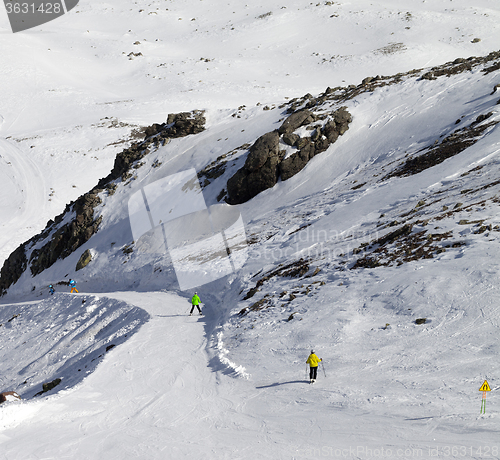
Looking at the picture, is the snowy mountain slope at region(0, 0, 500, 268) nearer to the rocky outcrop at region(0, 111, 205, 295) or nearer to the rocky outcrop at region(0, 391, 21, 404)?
the rocky outcrop at region(0, 111, 205, 295)

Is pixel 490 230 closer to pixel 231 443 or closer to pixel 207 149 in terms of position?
pixel 231 443

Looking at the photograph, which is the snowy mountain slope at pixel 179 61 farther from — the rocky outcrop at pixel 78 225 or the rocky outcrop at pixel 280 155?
the rocky outcrop at pixel 280 155

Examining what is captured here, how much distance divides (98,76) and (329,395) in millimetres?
74754

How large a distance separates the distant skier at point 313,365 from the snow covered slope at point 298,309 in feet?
0.89

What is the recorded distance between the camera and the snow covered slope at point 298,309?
308 inches

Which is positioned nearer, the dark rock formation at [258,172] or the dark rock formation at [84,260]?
the dark rock formation at [258,172]

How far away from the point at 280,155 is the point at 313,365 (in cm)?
1993

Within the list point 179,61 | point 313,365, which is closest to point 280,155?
point 313,365

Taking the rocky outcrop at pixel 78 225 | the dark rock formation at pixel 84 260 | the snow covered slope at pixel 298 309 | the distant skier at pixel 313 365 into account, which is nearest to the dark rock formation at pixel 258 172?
the snow covered slope at pixel 298 309

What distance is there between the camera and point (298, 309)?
1315cm

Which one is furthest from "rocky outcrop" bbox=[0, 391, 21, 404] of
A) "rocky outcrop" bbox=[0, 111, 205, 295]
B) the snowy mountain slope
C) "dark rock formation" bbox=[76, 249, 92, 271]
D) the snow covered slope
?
the snowy mountain slope

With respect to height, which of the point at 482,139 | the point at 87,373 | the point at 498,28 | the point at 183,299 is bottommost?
the point at 183,299

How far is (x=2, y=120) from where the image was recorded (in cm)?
5822

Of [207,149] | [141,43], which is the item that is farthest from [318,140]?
[141,43]
